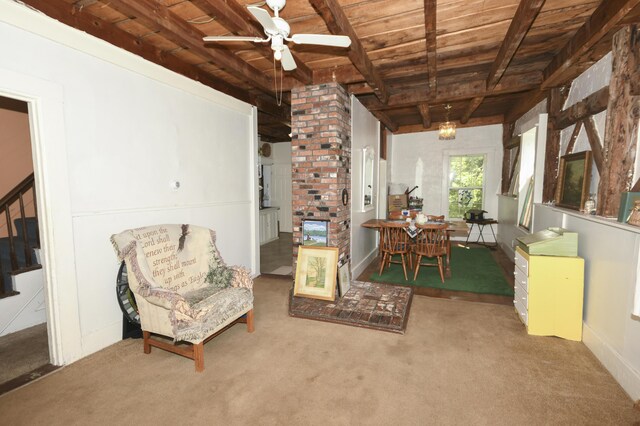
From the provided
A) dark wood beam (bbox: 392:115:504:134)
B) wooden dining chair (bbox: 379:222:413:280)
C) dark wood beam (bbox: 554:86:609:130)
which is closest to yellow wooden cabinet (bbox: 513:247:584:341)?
dark wood beam (bbox: 554:86:609:130)

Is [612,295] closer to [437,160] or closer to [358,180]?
[358,180]

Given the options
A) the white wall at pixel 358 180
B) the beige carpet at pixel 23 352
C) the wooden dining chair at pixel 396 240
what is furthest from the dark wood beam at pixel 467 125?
the beige carpet at pixel 23 352

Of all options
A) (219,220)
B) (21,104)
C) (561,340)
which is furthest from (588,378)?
(21,104)

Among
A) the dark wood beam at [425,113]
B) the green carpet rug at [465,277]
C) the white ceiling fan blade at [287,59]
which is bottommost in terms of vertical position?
the green carpet rug at [465,277]

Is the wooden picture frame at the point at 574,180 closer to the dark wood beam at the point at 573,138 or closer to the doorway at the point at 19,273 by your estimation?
the dark wood beam at the point at 573,138

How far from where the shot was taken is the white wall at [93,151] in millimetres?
2357

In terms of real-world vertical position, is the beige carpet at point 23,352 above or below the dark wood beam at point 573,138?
below

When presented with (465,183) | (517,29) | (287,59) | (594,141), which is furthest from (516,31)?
(465,183)

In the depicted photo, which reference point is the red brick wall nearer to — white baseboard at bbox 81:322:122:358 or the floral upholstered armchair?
the floral upholstered armchair

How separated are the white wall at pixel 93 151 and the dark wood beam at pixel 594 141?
4.55 metres

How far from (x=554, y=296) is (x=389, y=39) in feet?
9.95

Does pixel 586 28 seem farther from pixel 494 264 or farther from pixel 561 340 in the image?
pixel 494 264

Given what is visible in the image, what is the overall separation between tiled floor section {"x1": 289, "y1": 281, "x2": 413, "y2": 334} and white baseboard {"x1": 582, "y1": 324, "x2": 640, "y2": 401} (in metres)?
1.60

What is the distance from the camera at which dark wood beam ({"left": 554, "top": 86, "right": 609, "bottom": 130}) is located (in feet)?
10.3
